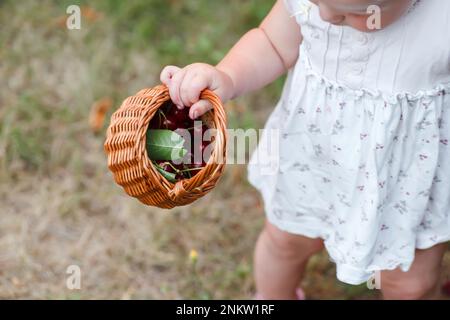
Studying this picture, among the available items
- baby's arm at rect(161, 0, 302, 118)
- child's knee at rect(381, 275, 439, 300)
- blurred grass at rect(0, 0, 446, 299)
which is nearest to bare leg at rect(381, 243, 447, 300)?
child's knee at rect(381, 275, 439, 300)

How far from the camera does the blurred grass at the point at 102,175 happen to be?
1.72m

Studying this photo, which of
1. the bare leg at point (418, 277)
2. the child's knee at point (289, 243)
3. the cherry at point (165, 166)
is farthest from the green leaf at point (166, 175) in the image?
the bare leg at point (418, 277)

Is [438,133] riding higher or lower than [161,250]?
higher

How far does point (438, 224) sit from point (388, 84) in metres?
0.31

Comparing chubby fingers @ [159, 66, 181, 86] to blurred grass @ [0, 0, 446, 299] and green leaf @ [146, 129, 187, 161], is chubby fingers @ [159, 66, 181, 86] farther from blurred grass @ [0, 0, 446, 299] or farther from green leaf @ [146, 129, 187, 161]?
blurred grass @ [0, 0, 446, 299]

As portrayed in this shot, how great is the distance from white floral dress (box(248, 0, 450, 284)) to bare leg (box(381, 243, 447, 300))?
65 mm

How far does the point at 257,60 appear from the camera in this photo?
126 cm

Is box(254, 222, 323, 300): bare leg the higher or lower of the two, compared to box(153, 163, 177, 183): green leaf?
lower

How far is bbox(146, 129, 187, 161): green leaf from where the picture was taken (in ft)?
3.71

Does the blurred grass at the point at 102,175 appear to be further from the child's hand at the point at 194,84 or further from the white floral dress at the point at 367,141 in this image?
the child's hand at the point at 194,84

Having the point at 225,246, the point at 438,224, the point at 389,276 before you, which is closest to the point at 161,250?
the point at 225,246

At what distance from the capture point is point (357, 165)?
4.00ft

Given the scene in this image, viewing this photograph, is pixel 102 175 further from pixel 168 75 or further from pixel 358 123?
pixel 358 123
